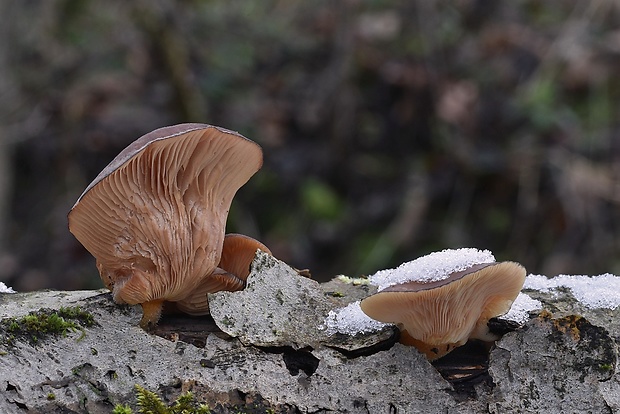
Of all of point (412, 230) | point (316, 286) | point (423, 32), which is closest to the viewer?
point (316, 286)

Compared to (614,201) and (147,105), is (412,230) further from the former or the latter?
(147,105)

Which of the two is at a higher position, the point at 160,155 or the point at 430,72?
the point at 430,72

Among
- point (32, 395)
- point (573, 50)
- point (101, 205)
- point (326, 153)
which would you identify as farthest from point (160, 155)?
point (573, 50)

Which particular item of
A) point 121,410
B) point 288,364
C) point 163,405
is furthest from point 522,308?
point 121,410

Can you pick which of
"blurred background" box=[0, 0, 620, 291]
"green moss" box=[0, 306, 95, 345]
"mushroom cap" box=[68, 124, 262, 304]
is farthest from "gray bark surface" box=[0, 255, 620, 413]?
"blurred background" box=[0, 0, 620, 291]

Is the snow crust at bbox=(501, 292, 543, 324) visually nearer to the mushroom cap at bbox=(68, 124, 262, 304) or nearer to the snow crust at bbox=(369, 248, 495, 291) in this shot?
the snow crust at bbox=(369, 248, 495, 291)

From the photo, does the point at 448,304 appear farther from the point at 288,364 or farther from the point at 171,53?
the point at 171,53

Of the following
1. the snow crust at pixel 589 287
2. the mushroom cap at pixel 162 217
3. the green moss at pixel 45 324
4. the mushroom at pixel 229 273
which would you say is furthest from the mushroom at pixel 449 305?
the green moss at pixel 45 324
